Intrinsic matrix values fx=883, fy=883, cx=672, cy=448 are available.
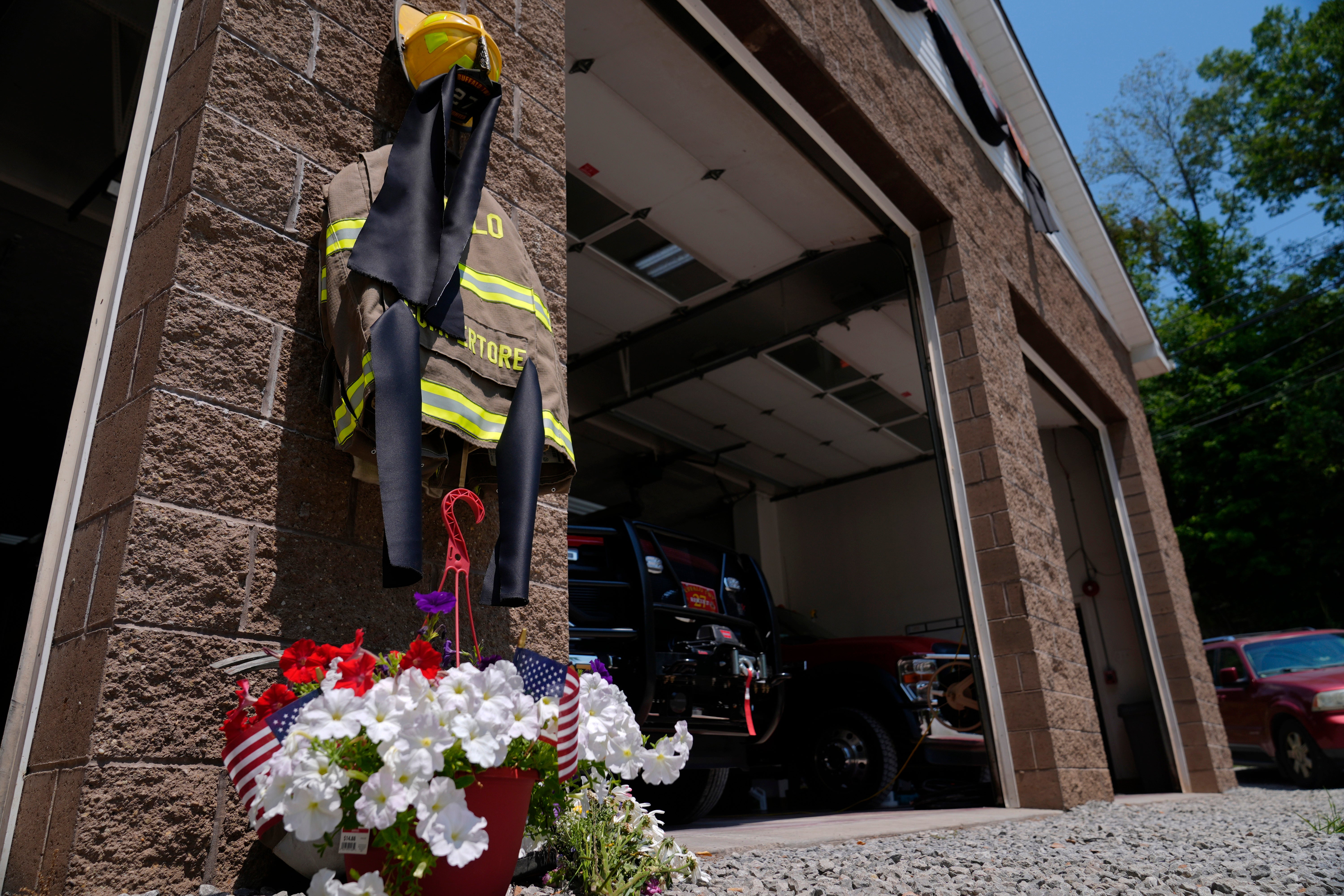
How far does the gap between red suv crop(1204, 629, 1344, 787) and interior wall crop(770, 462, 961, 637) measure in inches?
110

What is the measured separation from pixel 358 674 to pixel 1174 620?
8.64 metres

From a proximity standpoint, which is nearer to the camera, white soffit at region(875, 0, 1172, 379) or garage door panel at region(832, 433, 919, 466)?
white soffit at region(875, 0, 1172, 379)

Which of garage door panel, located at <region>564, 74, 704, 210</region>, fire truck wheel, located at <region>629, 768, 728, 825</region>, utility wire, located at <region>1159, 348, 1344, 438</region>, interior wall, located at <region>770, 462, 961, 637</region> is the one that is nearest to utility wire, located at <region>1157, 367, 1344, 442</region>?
utility wire, located at <region>1159, 348, 1344, 438</region>

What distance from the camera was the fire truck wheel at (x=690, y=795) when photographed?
4828mm

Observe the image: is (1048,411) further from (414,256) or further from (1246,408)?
(1246,408)

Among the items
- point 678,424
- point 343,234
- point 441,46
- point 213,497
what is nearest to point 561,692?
point 213,497

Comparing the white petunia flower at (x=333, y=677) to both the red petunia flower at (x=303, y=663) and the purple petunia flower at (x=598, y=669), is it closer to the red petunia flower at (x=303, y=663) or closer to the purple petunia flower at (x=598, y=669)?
the red petunia flower at (x=303, y=663)

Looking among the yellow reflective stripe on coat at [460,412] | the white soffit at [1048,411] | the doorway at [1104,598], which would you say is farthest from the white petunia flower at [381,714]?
the white soffit at [1048,411]

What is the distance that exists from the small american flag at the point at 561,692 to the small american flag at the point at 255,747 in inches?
14.0

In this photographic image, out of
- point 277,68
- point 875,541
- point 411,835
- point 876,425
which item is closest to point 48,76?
point 277,68

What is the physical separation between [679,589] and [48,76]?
3.88 m

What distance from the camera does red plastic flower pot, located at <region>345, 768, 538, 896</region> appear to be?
1337 millimetres

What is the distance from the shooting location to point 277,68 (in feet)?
6.79

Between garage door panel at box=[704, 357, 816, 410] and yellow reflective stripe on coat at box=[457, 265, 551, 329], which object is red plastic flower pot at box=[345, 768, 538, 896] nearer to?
yellow reflective stripe on coat at box=[457, 265, 551, 329]
